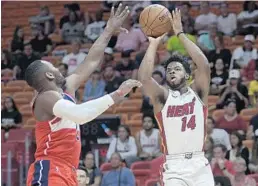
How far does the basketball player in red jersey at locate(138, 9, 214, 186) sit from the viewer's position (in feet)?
26.7

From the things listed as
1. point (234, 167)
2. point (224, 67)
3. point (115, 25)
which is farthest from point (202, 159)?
point (224, 67)

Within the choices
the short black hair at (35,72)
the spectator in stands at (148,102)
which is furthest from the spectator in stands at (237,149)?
the short black hair at (35,72)

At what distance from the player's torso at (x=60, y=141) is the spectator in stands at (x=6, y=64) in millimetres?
10426

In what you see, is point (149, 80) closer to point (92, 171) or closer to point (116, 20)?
point (116, 20)

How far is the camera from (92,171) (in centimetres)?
1288

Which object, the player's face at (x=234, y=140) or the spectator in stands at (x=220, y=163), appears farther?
the player's face at (x=234, y=140)

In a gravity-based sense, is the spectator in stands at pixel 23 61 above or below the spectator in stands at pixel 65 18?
below

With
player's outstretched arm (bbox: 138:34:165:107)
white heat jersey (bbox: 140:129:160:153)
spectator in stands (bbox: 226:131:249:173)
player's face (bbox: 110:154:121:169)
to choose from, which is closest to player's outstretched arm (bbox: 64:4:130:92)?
player's outstretched arm (bbox: 138:34:165:107)

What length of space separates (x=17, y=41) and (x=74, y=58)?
6.87 feet

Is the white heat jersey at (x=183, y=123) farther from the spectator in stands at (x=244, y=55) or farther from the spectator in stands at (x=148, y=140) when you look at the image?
the spectator in stands at (x=244, y=55)

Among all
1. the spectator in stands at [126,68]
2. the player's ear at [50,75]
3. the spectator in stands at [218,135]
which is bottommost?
the spectator in stands at [218,135]

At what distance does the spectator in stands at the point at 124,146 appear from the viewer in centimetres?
1366

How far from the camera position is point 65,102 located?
6957 mm

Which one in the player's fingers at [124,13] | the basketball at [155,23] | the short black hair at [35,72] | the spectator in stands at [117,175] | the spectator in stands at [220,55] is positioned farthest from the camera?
the spectator in stands at [220,55]
